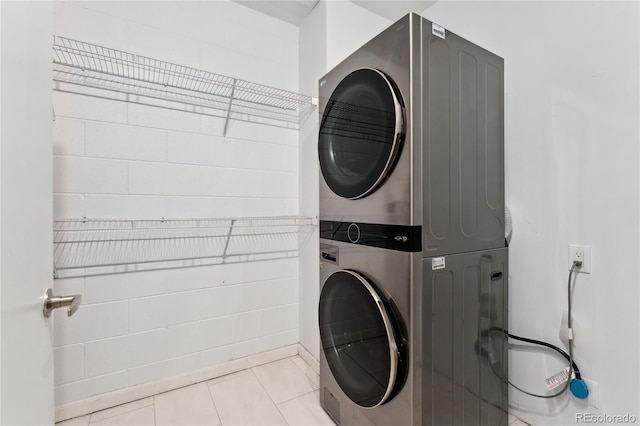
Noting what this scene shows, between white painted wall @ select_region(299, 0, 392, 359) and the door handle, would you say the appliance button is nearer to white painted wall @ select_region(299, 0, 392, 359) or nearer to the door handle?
white painted wall @ select_region(299, 0, 392, 359)

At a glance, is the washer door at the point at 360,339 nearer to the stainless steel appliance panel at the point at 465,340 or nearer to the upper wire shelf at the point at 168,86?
the stainless steel appliance panel at the point at 465,340

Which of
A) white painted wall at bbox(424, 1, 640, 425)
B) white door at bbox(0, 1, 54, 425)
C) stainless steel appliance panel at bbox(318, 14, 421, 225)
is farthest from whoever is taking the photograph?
white painted wall at bbox(424, 1, 640, 425)

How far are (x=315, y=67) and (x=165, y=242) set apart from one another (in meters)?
1.48

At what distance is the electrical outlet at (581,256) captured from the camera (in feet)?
4.20

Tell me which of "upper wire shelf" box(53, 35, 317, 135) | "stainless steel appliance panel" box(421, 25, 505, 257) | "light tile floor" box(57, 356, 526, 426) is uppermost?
"upper wire shelf" box(53, 35, 317, 135)

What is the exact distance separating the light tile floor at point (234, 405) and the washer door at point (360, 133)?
1.20 meters

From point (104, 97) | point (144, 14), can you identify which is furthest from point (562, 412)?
point (144, 14)

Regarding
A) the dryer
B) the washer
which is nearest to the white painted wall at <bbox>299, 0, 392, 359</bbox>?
the washer

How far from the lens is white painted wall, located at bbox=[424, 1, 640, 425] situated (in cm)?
118

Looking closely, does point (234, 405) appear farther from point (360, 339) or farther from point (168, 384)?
point (360, 339)

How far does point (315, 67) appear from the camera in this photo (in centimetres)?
200

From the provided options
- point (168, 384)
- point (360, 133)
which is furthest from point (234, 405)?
point (360, 133)

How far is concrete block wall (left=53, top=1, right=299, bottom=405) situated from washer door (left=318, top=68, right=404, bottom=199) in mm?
739

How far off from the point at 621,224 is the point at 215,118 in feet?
6.95
